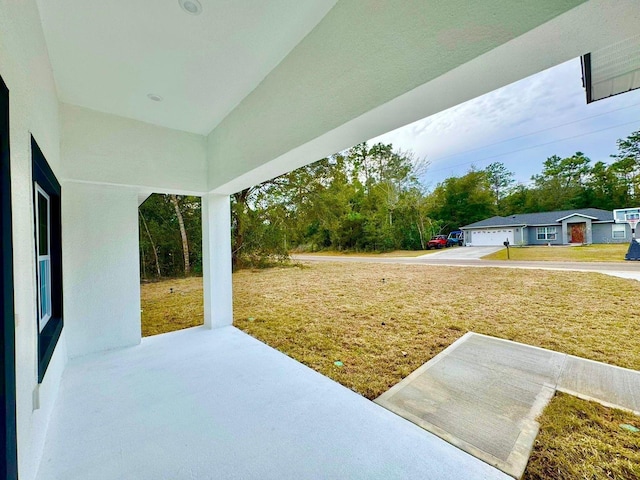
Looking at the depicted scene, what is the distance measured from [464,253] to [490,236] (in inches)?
28.1

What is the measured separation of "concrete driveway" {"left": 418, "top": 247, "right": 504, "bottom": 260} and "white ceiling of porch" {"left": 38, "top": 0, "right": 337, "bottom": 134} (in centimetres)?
433

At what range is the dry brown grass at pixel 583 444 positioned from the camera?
1.39 metres

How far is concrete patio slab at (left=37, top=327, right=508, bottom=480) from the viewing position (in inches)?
51.8

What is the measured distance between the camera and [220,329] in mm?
3441

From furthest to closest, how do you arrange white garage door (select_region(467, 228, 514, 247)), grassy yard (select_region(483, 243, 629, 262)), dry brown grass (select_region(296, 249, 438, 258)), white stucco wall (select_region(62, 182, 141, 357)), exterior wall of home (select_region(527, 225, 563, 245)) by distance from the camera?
dry brown grass (select_region(296, 249, 438, 258)) → white garage door (select_region(467, 228, 514, 247)) → exterior wall of home (select_region(527, 225, 563, 245)) → grassy yard (select_region(483, 243, 629, 262)) → white stucco wall (select_region(62, 182, 141, 357))

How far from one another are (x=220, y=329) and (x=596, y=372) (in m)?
4.04

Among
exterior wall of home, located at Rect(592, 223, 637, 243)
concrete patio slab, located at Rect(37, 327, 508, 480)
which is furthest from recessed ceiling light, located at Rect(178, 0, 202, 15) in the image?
exterior wall of home, located at Rect(592, 223, 637, 243)

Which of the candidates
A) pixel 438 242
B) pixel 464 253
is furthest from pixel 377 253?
pixel 464 253

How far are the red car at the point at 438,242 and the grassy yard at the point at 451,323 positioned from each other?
65 centimetres

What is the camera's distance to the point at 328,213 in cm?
817

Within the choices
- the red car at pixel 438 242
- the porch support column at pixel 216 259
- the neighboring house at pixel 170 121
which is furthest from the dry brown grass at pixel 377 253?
the neighboring house at pixel 170 121

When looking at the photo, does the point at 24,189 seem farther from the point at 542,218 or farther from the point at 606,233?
the point at 542,218

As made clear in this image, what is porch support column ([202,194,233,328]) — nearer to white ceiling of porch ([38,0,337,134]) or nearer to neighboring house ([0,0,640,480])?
neighboring house ([0,0,640,480])

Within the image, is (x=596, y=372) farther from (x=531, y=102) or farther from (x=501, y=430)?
(x=531, y=102)
